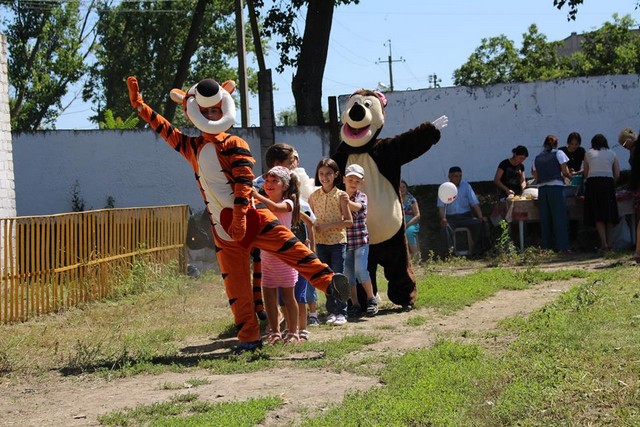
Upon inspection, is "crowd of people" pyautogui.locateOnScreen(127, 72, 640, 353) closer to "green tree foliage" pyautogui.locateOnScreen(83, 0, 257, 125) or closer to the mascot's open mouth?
the mascot's open mouth

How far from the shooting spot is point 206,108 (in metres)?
8.27

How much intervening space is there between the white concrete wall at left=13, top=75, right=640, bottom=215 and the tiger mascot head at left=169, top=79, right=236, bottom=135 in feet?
32.4

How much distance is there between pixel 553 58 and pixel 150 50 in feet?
83.8

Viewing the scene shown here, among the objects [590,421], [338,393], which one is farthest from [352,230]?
→ [590,421]

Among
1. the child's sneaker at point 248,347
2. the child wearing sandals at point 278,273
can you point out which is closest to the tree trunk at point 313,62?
the child wearing sandals at point 278,273

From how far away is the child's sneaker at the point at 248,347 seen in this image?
323 inches

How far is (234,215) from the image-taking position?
8000 millimetres

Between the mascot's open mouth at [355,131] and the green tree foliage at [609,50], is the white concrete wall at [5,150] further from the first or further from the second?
the green tree foliage at [609,50]

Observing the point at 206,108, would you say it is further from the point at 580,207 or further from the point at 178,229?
the point at 580,207

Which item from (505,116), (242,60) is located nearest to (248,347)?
(505,116)

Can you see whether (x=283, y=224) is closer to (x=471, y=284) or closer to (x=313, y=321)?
(x=313, y=321)

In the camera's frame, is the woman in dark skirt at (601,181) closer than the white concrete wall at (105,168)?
Yes

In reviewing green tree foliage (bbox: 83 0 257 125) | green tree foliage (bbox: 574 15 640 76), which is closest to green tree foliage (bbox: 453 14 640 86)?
green tree foliage (bbox: 574 15 640 76)

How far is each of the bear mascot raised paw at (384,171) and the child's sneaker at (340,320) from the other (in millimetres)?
628
